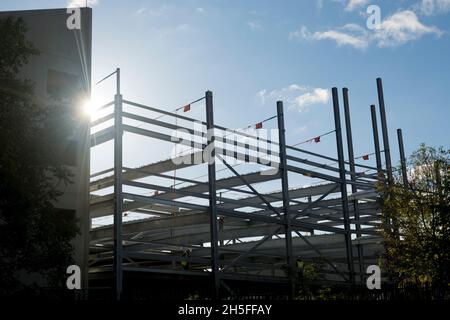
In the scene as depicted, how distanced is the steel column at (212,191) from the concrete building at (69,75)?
14.3 feet

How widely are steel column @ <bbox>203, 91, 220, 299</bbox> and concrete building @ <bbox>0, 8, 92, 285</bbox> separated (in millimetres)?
4350

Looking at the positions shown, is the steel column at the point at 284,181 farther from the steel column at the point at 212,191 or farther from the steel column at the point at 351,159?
the steel column at the point at 351,159

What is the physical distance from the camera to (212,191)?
21.2m

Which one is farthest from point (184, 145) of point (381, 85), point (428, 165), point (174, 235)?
point (381, 85)

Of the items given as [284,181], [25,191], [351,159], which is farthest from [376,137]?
[25,191]

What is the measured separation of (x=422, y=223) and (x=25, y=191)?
15.4 metres

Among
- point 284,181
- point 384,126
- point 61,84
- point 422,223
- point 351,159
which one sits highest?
point 384,126

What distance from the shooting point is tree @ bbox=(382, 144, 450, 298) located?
847 inches

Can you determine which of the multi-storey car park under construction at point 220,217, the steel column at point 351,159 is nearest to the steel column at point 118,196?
the multi-storey car park under construction at point 220,217

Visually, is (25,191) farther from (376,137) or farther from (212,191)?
(376,137)

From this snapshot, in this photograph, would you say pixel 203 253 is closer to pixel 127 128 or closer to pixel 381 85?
pixel 127 128

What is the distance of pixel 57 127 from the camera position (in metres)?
14.8

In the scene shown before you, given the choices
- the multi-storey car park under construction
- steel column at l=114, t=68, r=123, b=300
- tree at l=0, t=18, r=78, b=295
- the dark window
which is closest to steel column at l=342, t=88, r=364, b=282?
the multi-storey car park under construction

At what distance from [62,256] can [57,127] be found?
3.25m
